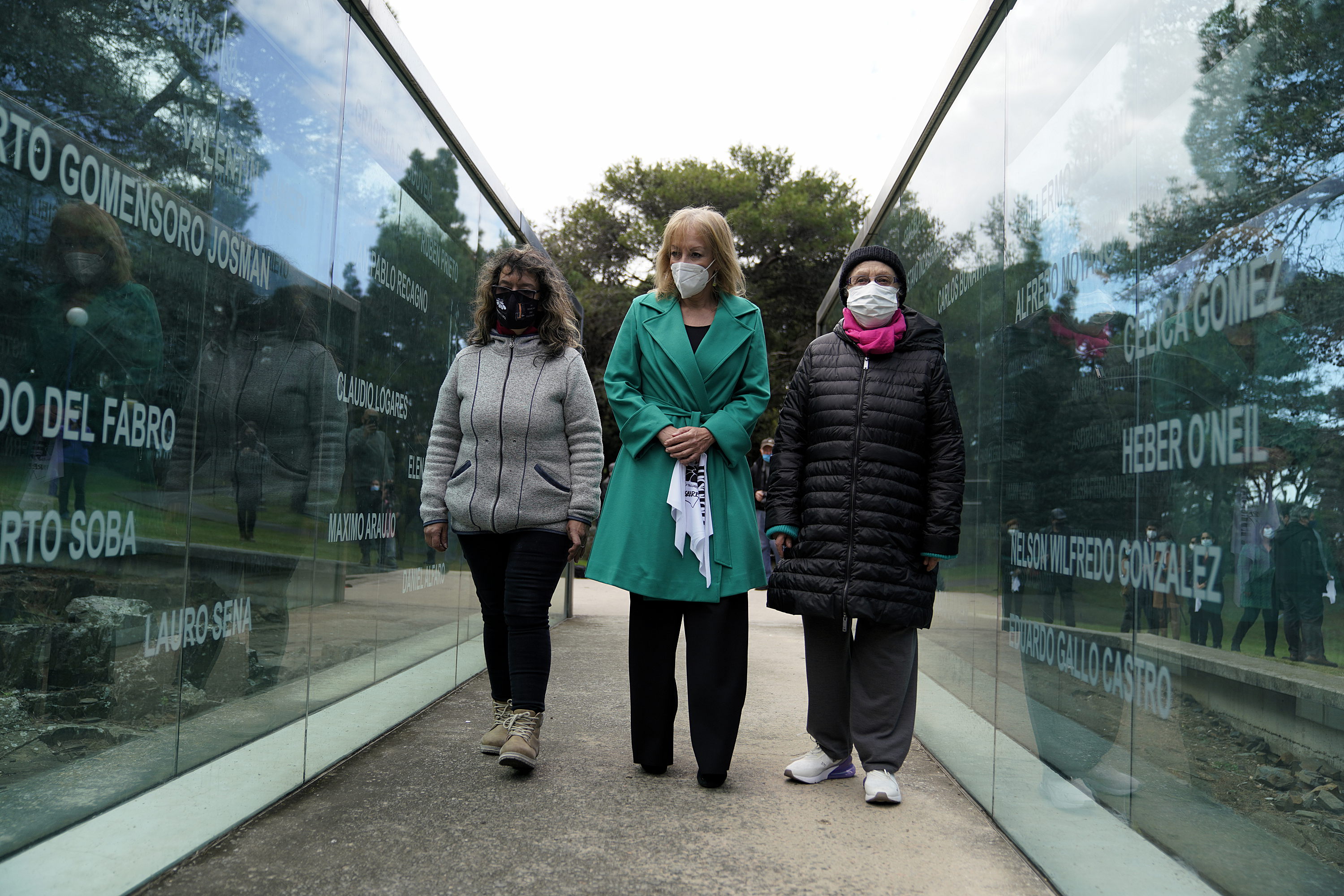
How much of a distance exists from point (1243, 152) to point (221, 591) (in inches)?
102

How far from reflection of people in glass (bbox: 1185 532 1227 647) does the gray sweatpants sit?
4.19 ft

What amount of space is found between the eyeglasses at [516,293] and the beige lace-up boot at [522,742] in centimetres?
141

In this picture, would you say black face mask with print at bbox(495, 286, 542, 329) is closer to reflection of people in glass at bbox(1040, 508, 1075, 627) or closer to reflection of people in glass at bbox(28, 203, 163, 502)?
reflection of people in glass at bbox(28, 203, 163, 502)

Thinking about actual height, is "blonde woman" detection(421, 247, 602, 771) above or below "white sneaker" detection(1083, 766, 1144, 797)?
above

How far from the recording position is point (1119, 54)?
2447 mm

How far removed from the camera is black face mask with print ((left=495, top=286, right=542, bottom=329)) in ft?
11.7

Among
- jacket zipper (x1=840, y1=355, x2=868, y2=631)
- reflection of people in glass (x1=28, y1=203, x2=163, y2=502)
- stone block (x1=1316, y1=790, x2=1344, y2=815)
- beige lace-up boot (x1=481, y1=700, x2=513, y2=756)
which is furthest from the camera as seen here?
beige lace-up boot (x1=481, y1=700, x2=513, y2=756)

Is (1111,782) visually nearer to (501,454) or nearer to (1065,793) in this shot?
(1065,793)

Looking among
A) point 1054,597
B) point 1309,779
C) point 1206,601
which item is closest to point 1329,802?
point 1309,779

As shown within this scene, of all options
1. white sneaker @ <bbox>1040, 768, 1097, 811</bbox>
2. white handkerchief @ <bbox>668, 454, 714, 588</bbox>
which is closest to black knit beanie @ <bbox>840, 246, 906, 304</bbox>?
white handkerchief @ <bbox>668, 454, 714, 588</bbox>

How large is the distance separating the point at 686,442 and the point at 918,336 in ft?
2.77

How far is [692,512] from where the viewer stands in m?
3.31

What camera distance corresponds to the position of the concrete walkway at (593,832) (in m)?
2.38

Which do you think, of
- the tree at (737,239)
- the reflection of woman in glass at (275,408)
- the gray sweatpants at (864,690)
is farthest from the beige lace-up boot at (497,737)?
the tree at (737,239)
